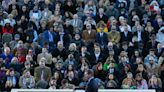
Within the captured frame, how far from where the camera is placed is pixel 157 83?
24.4 meters

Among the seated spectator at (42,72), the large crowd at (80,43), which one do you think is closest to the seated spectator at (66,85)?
the large crowd at (80,43)

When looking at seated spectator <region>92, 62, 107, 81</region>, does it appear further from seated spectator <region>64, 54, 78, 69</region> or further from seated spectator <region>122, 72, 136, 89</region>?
seated spectator <region>122, 72, 136, 89</region>

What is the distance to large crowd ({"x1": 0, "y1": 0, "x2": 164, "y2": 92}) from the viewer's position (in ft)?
80.4

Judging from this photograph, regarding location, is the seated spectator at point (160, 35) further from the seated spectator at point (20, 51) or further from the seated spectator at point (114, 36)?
the seated spectator at point (20, 51)

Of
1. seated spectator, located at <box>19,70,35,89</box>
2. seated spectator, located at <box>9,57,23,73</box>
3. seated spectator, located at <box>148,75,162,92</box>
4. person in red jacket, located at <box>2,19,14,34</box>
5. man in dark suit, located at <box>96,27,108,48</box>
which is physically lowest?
seated spectator, located at <box>148,75,162,92</box>

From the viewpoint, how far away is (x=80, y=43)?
27016mm

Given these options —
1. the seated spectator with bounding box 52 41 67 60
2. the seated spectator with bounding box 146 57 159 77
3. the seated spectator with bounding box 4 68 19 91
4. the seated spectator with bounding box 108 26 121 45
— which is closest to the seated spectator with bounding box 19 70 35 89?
the seated spectator with bounding box 4 68 19 91

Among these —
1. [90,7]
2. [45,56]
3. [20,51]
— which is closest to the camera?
[45,56]

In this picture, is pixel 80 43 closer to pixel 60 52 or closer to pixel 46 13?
pixel 60 52

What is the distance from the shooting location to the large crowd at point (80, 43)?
80.4 feet

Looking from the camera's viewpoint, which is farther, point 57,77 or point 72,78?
point 72,78

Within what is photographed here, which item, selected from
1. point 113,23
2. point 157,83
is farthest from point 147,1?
point 157,83

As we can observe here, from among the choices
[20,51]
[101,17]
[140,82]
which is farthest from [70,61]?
[101,17]

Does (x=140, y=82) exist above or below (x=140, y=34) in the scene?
below
